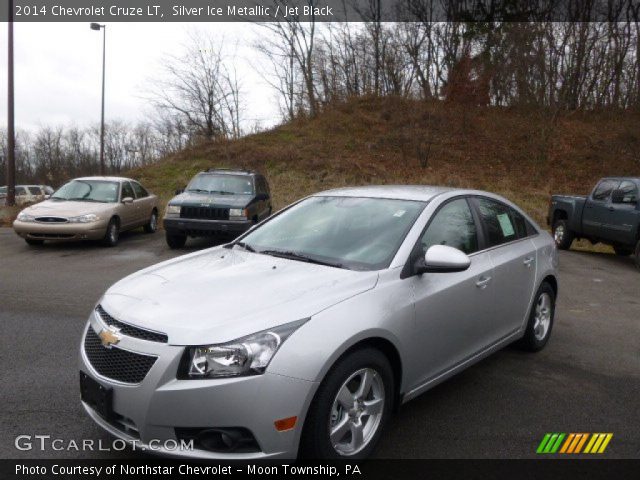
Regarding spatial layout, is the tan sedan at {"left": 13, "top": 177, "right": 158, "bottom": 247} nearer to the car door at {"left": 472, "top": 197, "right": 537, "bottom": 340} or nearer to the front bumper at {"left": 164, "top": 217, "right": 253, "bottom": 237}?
the front bumper at {"left": 164, "top": 217, "right": 253, "bottom": 237}

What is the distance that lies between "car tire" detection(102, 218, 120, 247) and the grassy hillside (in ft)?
28.4

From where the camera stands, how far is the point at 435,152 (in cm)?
2572

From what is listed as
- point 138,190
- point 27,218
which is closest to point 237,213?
point 138,190

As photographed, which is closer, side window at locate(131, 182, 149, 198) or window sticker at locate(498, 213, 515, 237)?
window sticker at locate(498, 213, 515, 237)

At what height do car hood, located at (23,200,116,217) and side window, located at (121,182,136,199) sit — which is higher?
side window, located at (121,182,136,199)

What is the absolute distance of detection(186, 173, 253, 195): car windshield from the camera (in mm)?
12219

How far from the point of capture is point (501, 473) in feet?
9.83

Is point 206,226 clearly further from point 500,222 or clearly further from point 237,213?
point 500,222

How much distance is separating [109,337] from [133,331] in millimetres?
171

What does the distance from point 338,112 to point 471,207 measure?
2691 cm

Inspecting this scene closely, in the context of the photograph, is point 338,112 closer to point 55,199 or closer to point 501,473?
point 55,199

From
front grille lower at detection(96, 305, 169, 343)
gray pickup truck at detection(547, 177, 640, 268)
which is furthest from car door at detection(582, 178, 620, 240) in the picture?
front grille lower at detection(96, 305, 169, 343)

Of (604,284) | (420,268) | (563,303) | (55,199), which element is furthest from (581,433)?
(55,199)

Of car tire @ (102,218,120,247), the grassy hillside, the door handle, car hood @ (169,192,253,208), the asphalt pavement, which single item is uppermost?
the grassy hillside
